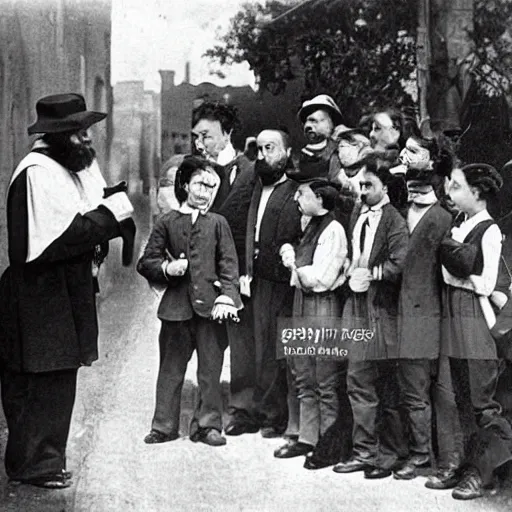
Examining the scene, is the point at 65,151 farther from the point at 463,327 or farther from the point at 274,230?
the point at 463,327

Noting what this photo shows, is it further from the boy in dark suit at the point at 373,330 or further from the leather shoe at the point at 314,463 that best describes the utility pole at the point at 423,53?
the leather shoe at the point at 314,463

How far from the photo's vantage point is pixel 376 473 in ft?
15.5

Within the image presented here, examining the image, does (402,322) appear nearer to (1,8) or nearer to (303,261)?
(303,261)

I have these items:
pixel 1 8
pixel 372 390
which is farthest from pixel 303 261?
pixel 1 8

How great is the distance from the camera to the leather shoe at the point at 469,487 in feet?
15.4

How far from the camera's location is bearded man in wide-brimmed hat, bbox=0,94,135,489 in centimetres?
455

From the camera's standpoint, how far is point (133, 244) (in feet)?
15.4

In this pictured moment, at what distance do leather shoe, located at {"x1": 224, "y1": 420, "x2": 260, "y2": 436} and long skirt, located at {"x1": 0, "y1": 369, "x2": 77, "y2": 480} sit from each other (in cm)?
74

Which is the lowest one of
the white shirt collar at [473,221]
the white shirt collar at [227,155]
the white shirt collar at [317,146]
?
the white shirt collar at [473,221]

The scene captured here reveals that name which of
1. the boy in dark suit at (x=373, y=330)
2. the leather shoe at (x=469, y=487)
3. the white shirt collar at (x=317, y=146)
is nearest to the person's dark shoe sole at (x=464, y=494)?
the leather shoe at (x=469, y=487)

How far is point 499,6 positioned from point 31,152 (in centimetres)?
234

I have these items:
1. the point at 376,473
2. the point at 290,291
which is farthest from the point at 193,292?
the point at 376,473

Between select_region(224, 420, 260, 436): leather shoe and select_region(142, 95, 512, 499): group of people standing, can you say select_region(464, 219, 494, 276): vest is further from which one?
select_region(224, 420, 260, 436): leather shoe

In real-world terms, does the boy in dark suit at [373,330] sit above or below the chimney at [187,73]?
below
